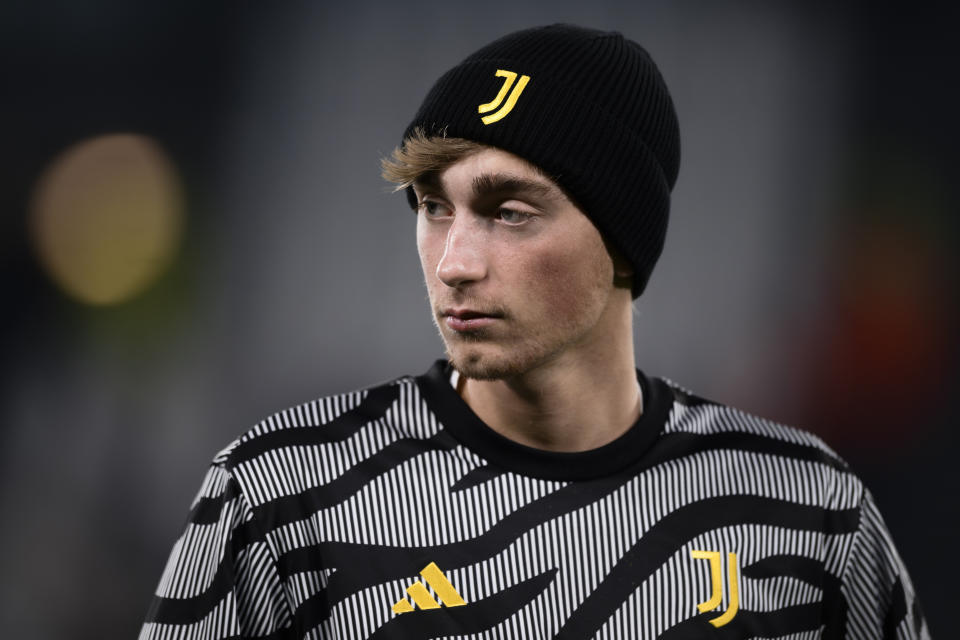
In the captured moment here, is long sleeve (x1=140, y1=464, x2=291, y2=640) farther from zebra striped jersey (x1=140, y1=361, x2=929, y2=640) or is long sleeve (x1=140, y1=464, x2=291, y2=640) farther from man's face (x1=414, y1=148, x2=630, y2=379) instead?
man's face (x1=414, y1=148, x2=630, y2=379)

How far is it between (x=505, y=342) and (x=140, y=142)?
175 centimetres

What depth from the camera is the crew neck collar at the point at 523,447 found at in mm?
1663

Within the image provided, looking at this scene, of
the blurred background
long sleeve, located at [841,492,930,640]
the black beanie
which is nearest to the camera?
the black beanie

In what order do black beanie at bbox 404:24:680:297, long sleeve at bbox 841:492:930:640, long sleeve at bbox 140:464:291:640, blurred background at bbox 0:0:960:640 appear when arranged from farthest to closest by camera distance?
blurred background at bbox 0:0:960:640, long sleeve at bbox 841:492:930:640, black beanie at bbox 404:24:680:297, long sleeve at bbox 140:464:291:640

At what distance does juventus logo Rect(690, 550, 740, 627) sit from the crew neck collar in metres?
0.19

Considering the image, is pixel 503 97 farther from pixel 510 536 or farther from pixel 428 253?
pixel 510 536

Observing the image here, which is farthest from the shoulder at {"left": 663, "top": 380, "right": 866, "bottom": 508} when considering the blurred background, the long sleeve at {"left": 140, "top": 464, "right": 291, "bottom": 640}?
the blurred background

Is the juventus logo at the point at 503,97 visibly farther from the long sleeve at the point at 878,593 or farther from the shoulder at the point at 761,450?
the long sleeve at the point at 878,593

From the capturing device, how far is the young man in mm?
1547

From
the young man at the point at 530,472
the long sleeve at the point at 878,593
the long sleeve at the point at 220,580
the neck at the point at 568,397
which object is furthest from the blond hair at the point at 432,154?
the long sleeve at the point at 878,593

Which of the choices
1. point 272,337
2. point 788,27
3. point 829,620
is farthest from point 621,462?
point 788,27

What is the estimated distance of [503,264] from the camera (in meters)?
1.55

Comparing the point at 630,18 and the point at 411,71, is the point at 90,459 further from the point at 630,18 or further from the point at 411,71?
the point at 630,18

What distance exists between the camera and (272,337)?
2.95 meters
